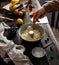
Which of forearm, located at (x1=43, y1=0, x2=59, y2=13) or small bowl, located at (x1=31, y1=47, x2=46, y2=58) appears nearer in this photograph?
small bowl, located at (x1=31, y1=47, x2=46, y2=58)

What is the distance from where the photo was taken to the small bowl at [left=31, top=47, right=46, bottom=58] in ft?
3.65

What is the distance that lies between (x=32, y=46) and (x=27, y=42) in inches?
1.8

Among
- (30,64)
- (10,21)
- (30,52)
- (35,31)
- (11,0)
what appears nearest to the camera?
(30,64)

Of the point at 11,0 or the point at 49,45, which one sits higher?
the point at 11,0

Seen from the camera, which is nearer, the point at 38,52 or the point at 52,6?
the point at 38,52

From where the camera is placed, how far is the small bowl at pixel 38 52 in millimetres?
1113

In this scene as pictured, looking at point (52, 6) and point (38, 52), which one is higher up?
point (52, 6)

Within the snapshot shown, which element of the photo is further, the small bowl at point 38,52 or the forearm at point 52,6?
the forearm at point 52,6

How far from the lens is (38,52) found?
1131mm

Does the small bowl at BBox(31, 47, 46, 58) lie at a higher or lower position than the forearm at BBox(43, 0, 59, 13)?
lower

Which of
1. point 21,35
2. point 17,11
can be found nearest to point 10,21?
point 17,11

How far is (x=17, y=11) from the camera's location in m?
1.47

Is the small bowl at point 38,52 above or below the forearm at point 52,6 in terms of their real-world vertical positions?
below

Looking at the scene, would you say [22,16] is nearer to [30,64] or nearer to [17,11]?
[17,11]
